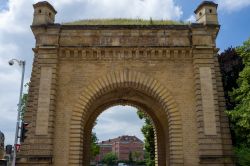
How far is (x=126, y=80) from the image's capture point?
1897cm

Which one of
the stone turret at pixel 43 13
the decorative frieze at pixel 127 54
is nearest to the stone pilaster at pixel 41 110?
the decorative frieze at pixel 127 54

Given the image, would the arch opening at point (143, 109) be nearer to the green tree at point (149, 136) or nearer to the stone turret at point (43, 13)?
the stone turret at point (43, 13)

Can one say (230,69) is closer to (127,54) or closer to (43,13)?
(127,54)

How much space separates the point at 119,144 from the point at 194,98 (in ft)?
406

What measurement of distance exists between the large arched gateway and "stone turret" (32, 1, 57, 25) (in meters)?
0.06

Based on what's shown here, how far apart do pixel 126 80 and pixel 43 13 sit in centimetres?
616

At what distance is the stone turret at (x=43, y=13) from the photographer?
19734mm

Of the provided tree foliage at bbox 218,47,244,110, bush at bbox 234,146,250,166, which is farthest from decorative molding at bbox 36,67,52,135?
tree foliage at bbox 218,47,244,110

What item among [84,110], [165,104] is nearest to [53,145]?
[84,110]

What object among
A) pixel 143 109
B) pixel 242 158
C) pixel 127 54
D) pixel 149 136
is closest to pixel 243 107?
pixel 242 158

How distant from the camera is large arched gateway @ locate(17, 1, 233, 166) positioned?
58.4ft

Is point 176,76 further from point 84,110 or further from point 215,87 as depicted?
point 84,110

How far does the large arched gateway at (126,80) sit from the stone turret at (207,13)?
0.06m

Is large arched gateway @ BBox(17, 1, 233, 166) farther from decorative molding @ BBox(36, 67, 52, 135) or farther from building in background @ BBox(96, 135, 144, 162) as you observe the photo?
building in background @ BBox(96, 135, 144, 162)
